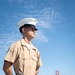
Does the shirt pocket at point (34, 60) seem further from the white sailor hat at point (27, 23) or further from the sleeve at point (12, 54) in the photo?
the white sailor hat at point (27, 23)

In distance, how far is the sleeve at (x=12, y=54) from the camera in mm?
4445

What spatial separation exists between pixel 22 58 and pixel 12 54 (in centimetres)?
24

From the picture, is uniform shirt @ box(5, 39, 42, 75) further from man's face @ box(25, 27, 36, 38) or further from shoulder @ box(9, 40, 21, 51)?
man's face @ box(25, 27, 36, 38)

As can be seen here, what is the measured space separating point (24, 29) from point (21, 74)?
1082 mm

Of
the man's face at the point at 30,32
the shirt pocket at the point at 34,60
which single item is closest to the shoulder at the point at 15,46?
the man's face at the point at 30,32

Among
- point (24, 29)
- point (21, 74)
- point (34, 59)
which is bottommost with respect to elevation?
point (21, 74)

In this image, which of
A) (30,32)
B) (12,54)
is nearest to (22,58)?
(12,54)

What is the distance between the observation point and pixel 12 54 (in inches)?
177

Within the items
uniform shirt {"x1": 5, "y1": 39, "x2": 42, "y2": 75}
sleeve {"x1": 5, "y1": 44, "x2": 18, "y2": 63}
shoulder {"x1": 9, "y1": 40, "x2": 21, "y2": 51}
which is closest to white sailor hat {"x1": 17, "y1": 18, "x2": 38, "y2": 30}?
uniform shirt {"x1": 5, "y1": 39, "x2": 42, "y2": 75}

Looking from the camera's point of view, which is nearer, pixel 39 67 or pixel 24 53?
pixel 24 53

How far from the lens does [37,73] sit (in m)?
5.11

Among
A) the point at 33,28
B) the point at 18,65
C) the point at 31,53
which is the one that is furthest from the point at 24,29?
the point at 18,65

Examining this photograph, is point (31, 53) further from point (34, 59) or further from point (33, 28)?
point (33, 28)

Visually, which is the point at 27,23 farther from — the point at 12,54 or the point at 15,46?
the point at 12,54
